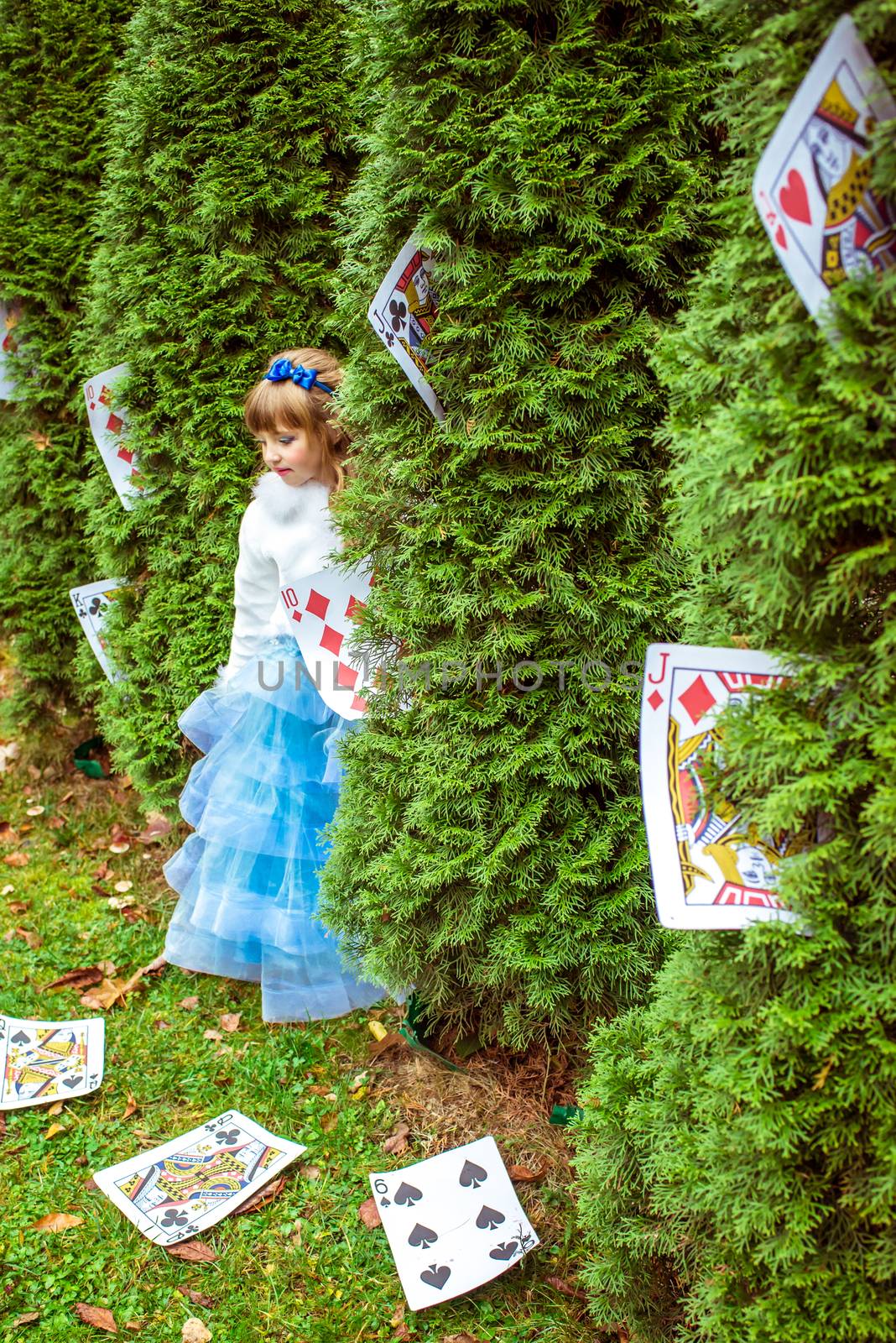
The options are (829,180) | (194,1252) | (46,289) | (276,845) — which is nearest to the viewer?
(829,180)

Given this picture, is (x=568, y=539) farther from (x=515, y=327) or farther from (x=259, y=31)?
(x=259, y=31)

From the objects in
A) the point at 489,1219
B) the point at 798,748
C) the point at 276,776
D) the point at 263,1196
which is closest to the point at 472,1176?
the point at 489,1219

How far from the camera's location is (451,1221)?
253 centimetres

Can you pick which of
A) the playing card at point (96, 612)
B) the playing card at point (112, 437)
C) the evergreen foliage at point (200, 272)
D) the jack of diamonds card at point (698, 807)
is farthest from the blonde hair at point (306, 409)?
the jack of diamonds card at point (698, 807)

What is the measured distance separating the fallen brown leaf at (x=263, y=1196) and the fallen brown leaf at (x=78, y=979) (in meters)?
1.27

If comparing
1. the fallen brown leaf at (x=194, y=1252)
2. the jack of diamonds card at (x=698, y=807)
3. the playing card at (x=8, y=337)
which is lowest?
the fallen brown leaf at (x=194, y=1252)

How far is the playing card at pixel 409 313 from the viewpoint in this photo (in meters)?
2.36

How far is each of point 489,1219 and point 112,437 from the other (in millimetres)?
3085

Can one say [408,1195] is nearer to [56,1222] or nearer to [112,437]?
[56,1222]

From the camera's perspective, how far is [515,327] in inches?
88.8

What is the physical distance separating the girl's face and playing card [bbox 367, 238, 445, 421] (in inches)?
32.4

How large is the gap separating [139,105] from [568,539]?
2.50 metres

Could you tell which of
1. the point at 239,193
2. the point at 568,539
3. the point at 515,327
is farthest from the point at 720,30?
the point at 239,193

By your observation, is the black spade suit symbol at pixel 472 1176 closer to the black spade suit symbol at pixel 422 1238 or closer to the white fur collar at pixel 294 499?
the black spade suit symbol at pixel 422 1238
